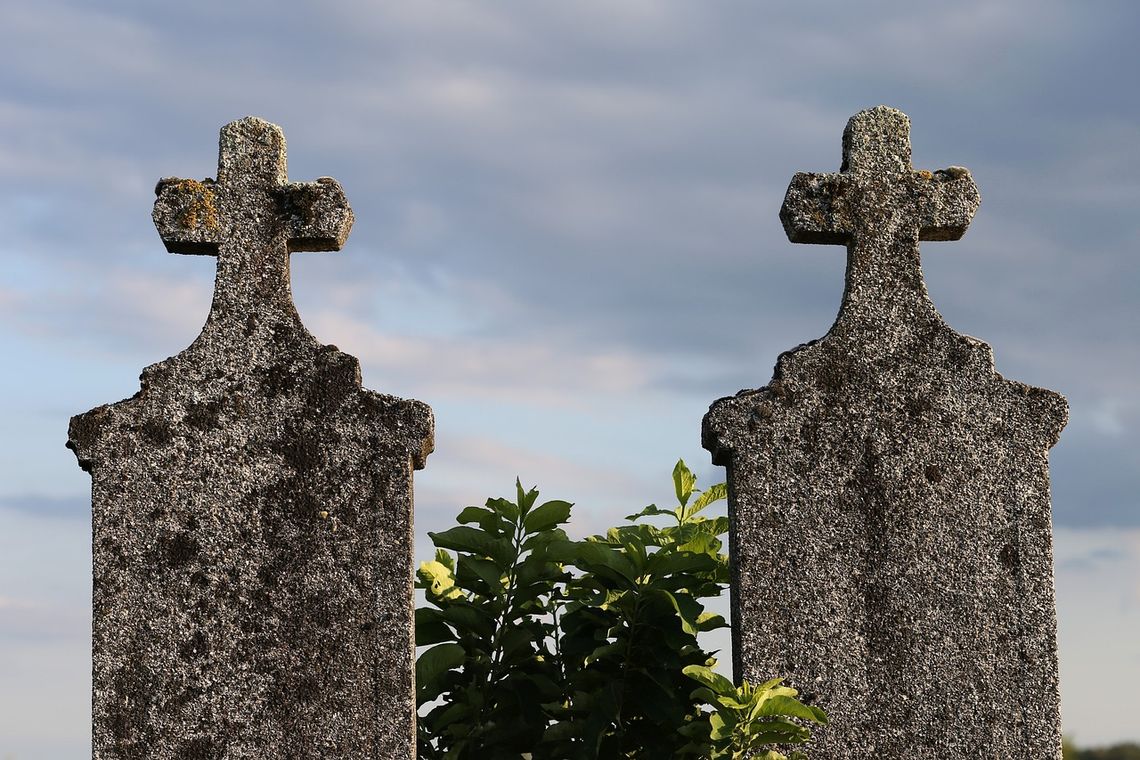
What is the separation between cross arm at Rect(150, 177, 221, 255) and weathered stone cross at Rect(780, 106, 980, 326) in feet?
8.53

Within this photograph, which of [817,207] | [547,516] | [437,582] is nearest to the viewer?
[817,207]

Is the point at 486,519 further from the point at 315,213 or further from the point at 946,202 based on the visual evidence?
the point at 946,202

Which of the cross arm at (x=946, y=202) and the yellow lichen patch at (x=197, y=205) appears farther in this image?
the cross arm at (x=946, y=202)

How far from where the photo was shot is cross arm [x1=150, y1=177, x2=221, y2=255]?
643cm

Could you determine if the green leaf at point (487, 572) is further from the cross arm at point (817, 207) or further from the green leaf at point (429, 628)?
the cross arm at point (817, 207)

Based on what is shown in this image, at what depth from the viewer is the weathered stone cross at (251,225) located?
6.39m

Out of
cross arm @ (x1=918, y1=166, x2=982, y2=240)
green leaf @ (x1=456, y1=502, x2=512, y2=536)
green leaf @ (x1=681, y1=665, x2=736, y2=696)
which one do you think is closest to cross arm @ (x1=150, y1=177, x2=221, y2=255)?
green leaf @ (x1=456, y1=502, x2=512, y2=536)

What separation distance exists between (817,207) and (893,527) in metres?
1.49

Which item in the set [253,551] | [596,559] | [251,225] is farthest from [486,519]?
[251,225]

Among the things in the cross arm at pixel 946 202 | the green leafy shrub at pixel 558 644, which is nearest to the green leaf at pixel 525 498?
the green leafy shrub at pixel 558 644

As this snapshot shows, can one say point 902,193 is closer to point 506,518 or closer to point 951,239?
point 951,239

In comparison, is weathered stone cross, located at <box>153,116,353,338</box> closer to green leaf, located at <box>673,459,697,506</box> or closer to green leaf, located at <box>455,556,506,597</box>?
green leaf, located at <box>455,556,506,597</box>

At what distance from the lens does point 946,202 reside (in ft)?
21.9

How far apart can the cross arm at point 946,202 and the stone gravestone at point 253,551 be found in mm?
2495
